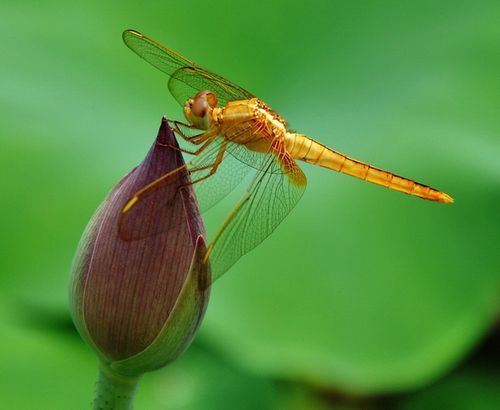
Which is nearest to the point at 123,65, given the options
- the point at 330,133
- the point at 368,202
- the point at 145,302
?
the point at 330,133

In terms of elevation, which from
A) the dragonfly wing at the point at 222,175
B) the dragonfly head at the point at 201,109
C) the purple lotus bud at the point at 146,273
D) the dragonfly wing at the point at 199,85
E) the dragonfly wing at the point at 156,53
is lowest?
the purple lotus bud at the point at 146,273

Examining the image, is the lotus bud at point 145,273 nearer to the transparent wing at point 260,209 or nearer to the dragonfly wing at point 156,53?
the transparent wing at point 260,209

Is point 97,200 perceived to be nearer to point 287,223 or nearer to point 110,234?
point 287,223

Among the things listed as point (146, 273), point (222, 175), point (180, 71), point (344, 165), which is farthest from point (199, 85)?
point (146, 273)

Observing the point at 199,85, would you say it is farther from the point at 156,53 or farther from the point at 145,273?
the point at 145,273

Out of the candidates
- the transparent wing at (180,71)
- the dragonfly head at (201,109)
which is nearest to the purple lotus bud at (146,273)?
Result: the dragonfly head at (201,109)
